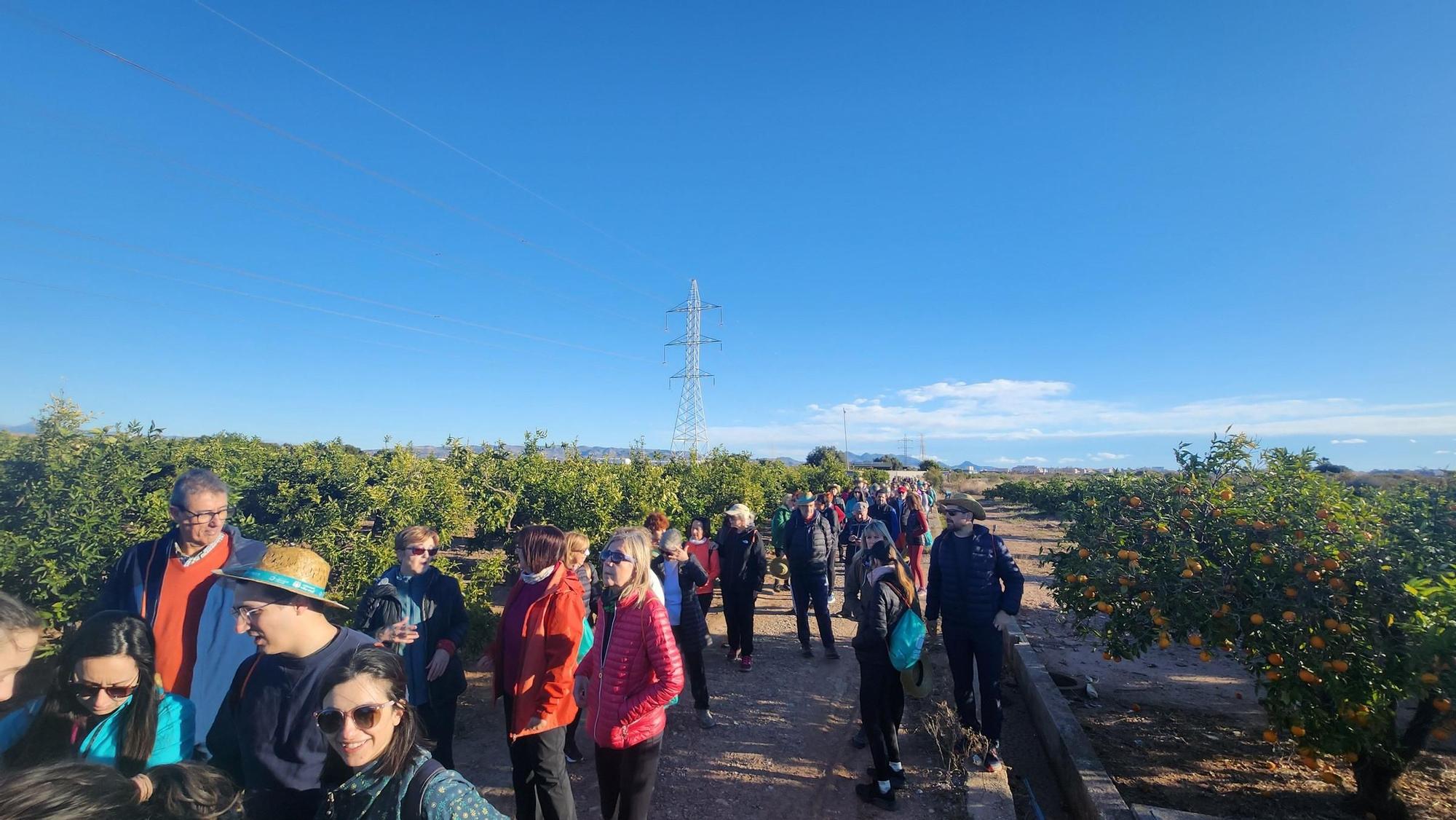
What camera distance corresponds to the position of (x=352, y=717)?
1.56m

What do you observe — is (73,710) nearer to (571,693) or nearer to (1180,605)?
(571,693)

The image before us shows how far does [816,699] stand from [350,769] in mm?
4596

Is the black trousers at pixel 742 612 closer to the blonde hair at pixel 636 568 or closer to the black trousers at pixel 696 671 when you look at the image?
the black trousers at pixel 696 671

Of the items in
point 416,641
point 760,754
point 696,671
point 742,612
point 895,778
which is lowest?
point 760,754

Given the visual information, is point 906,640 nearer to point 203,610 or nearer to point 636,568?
point 636,568

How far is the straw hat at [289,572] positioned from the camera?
1935 millimetres

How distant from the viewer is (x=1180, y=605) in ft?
11.2

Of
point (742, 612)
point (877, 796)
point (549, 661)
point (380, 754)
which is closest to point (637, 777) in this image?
point (549, 661)

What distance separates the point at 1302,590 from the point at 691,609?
393 cm

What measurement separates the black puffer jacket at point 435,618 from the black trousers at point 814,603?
3.84 meters

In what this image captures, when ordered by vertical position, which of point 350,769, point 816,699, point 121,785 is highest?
point 121,785

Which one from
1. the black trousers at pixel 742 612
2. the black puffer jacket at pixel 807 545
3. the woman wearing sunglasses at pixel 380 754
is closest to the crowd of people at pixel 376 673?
the woman wearing sunglasses at pixel 380 754

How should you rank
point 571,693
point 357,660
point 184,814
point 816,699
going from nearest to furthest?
point 184,814 → point 357,660 → point 571,693 → point 816,699

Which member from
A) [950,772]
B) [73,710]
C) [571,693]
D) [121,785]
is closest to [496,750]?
[571,693]
